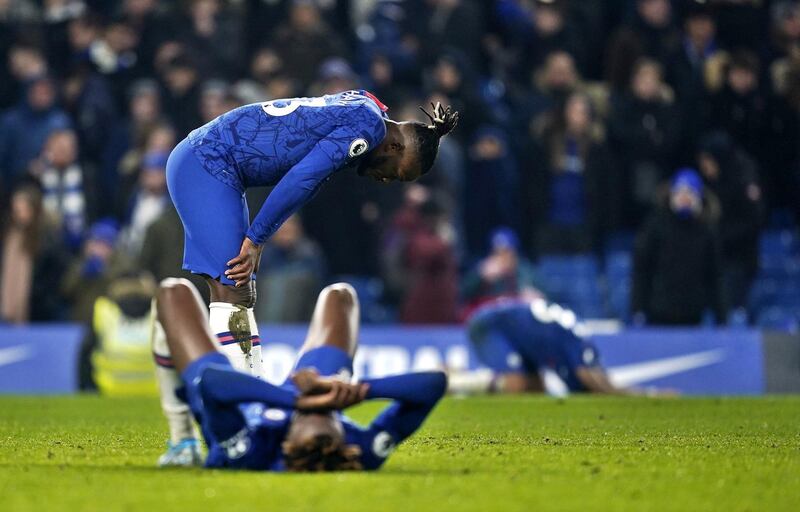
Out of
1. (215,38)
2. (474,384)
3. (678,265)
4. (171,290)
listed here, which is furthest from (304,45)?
(171,290)

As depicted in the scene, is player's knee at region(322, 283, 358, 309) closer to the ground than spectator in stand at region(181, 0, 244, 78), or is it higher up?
closer to the ground

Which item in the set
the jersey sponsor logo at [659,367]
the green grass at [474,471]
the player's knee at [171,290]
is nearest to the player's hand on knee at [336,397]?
the green grass at [474,471]

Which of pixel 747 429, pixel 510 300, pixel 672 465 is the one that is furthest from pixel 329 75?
pixel 672 465

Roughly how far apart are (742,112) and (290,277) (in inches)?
233

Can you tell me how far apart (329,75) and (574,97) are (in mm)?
2965

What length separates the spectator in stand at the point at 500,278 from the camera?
17.2 metres

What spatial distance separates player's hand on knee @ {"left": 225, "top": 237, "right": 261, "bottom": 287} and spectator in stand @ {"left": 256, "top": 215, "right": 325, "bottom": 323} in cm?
949

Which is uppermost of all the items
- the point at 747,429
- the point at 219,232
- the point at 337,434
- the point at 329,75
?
the point at 329,75

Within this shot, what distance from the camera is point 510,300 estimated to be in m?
15.8

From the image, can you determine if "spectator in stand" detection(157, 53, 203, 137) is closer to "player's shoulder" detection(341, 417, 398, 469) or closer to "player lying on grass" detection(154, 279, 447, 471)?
"player lying on grass" detection(154, 279, 447, 471)

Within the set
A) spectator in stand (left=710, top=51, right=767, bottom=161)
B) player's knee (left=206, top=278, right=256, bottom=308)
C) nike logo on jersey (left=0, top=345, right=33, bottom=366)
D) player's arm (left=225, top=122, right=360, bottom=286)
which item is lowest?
nike logo on jersey (left=0, top=345, right=33, bottom=366)

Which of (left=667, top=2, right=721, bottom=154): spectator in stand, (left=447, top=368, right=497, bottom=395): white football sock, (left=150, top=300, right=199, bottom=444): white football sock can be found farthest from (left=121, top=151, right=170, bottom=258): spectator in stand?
(left=150, top=300, right=199, bottom=444): white football sock

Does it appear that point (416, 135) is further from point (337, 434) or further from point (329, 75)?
point (329, 75)

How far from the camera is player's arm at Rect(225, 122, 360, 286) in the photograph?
743 cm
